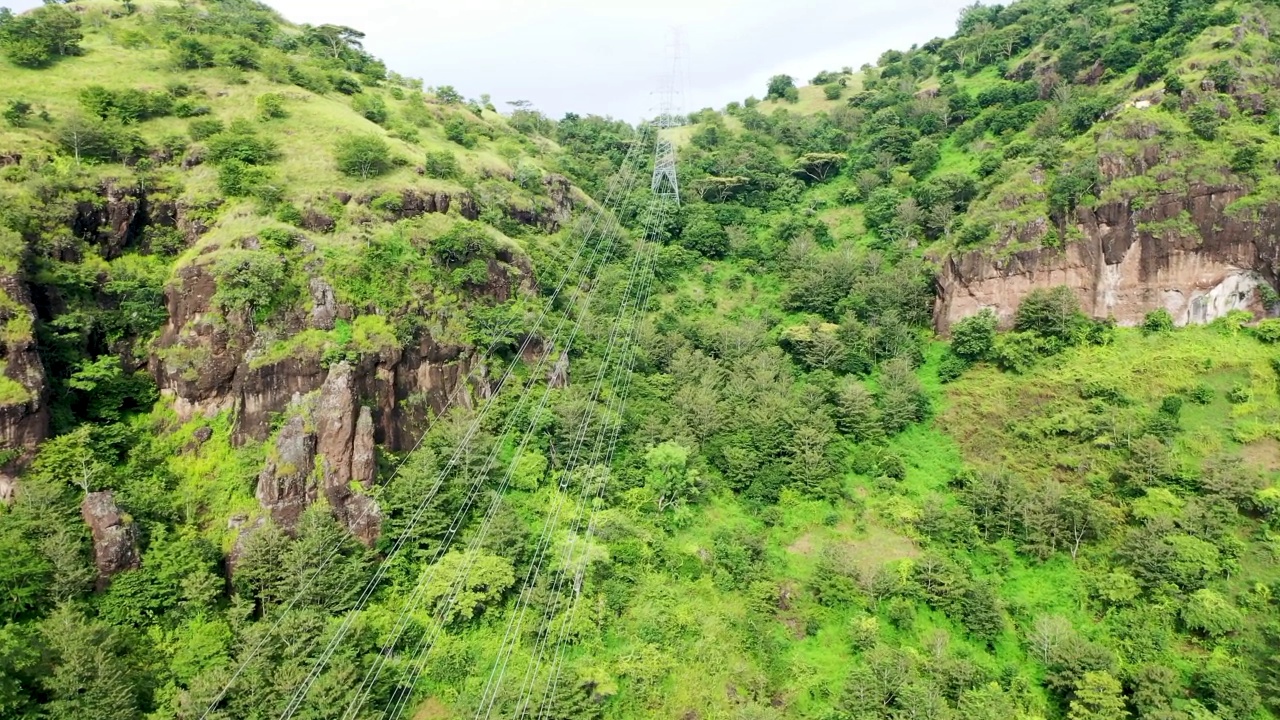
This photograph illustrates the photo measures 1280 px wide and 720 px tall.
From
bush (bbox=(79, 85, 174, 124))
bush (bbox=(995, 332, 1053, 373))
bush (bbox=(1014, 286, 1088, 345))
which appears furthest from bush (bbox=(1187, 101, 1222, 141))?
bush (bbox=(79, 85, 174, 124))

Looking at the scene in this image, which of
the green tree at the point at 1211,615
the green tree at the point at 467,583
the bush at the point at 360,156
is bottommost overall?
the green tree at the point at 1211,615

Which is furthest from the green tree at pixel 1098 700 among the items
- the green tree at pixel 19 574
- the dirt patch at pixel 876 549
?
the green tree at pixel 19 574

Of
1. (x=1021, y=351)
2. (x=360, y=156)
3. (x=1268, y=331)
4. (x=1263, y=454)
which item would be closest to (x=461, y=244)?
(x=360, y=156)

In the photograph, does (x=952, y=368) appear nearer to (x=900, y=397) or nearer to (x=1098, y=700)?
(x=900, y=397)

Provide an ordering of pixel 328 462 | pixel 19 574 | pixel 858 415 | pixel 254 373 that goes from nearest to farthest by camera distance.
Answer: pixel 19 574 → pixel 328 462 → pixel 254 373 → pixel 858 415

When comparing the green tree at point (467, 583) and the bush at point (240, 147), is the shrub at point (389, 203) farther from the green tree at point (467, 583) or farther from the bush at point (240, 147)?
the green tree at point (467, 583)

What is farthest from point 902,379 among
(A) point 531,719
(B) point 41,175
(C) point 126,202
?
(B) point 41,175

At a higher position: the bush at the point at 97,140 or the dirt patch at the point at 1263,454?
the bush at the point at 97,140
